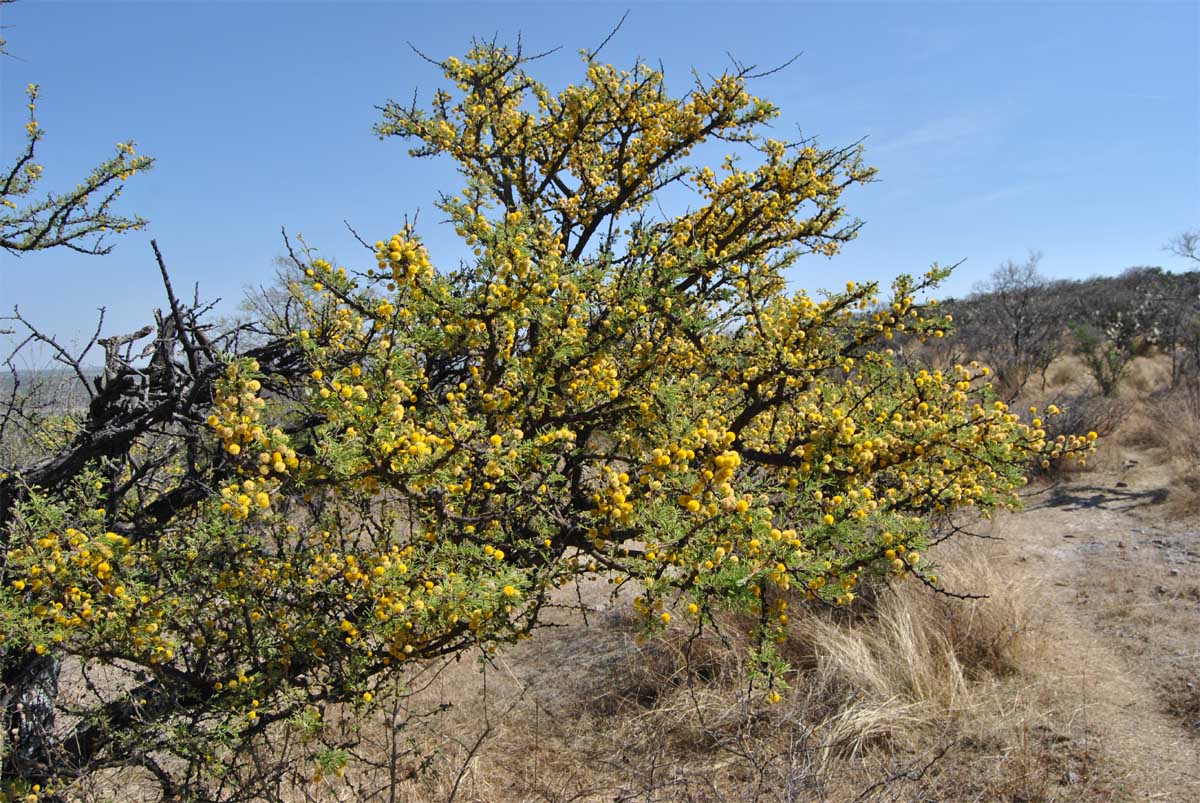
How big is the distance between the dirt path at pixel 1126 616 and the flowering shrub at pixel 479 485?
85.8 inches

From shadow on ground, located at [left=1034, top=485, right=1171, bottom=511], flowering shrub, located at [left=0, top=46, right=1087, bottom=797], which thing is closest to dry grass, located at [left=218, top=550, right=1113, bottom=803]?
flowering shrub, located at [left=0, top=46, right=1087, bottom=797]

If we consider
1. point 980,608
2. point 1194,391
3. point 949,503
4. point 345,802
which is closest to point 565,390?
point 949,503

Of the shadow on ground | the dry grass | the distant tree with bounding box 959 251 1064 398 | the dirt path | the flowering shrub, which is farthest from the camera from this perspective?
the distant tree with bounding box 959 251 1064 398

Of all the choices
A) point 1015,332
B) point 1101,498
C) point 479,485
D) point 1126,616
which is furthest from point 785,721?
point 1015,332

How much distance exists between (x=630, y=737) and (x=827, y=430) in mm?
2834

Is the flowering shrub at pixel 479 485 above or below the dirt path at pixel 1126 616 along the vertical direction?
above

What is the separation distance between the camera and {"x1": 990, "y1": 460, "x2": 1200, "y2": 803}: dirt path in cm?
397

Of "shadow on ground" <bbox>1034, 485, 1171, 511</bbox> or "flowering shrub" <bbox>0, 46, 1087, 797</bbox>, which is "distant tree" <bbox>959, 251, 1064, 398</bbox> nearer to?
"shadow on ground" <bbox>1034, 485, 1171, 511</bbox>

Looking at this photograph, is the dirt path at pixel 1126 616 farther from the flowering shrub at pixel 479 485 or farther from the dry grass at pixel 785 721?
the flowering shrub at pixel 479 485

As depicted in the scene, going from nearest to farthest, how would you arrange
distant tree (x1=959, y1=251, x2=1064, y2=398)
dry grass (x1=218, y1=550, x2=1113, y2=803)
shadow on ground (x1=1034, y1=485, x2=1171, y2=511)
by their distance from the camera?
dry grass (x1=218, y1=550, x2=1113, y2=803) < shadow on ground (x1=1034, y1=485, x2=1171, y2=511) < distant tree (x1=959, y1=251, x2=1064, y2=398)

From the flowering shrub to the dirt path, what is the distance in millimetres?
2179

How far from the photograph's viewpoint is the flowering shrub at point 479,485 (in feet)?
7.36

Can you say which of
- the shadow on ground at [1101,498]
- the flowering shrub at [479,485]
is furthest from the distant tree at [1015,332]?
the flowering shrub at [479,485]

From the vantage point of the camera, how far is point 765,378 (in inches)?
134
